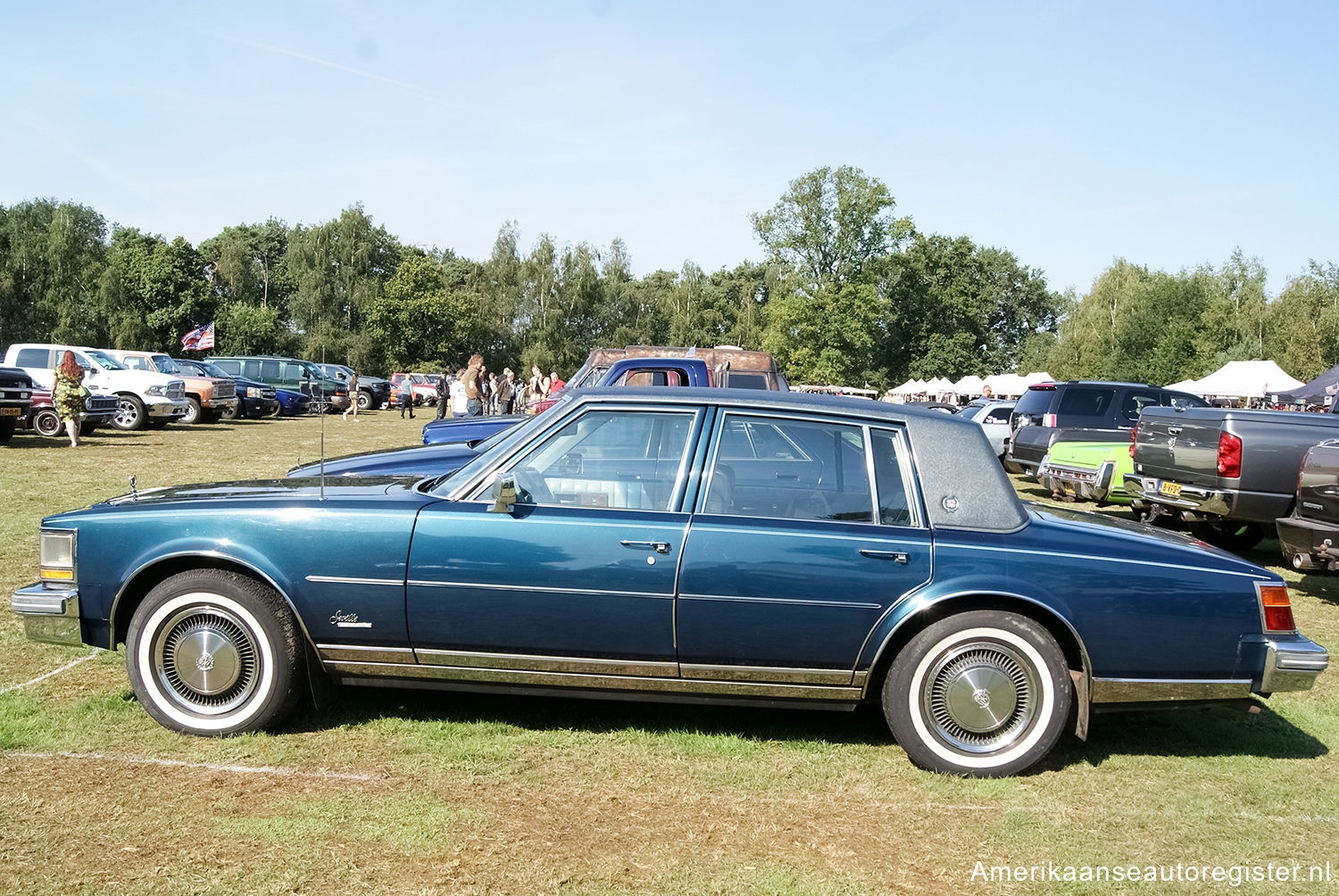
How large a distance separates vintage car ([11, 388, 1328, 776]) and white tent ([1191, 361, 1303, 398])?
33116mm

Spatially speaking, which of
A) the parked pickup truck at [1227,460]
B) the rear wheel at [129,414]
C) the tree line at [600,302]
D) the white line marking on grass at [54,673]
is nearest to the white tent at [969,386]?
the tree line at [600,302]

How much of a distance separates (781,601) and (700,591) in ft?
1.08

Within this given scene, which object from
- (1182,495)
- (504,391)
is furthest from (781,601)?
(504,391)

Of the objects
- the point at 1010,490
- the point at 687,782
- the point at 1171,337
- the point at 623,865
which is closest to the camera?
the point at 623,865

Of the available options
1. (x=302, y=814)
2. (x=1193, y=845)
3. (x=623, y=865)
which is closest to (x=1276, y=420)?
(x=1193, y=845)

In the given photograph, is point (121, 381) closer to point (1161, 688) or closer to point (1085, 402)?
point (1085, 402)

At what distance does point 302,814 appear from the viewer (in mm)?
3510

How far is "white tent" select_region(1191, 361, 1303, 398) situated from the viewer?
107 feet

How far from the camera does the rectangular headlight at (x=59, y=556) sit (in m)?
4.30

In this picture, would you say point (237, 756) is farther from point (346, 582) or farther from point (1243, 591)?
point (1243, 591)

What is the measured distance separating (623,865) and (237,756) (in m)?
1.78

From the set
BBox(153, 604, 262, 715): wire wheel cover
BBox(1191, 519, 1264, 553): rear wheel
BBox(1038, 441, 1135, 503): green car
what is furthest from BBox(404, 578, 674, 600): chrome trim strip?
BBox(1038, 441, 1135, 503): green car

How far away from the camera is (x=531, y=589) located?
404 cm

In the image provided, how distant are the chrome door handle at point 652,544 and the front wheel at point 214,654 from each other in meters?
1.46
